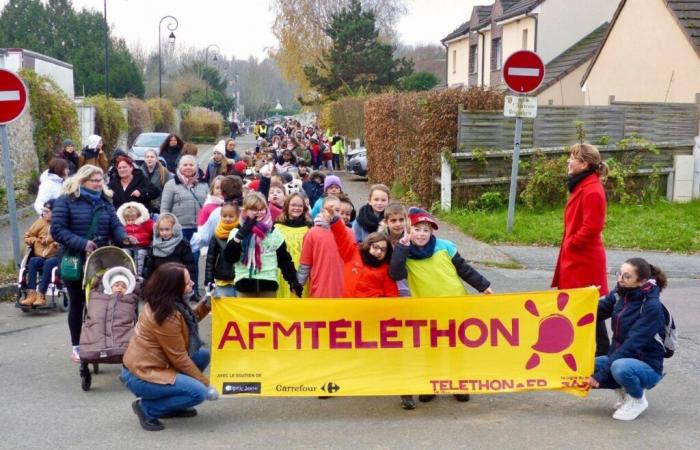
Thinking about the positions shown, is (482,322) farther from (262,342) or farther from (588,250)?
(262,342)

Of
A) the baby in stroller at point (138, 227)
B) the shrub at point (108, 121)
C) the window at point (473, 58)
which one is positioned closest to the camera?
the baby in stroller at point (138, 227)

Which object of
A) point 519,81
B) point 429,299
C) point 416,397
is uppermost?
point 519,81

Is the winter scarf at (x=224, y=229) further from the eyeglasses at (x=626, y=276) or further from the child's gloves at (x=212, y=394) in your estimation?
the eyeglasses at (x=626, y=276)

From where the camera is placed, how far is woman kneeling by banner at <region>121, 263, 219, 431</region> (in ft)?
19.9

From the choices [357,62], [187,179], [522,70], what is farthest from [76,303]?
[357,62]

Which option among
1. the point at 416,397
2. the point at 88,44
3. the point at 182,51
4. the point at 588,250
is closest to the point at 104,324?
the point at 416,397

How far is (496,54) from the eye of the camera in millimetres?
39844

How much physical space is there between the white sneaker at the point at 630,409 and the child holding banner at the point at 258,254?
2787mm

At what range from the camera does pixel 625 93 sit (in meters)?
24.3

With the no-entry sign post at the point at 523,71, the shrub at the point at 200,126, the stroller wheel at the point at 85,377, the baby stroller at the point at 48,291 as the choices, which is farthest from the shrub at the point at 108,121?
the shrub at the point at 200,126

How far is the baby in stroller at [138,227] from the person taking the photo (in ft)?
30.6

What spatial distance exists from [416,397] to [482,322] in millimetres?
857

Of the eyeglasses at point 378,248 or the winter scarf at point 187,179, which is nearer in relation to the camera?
the eyeglasses at point 378,248

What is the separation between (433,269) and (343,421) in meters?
1.37
